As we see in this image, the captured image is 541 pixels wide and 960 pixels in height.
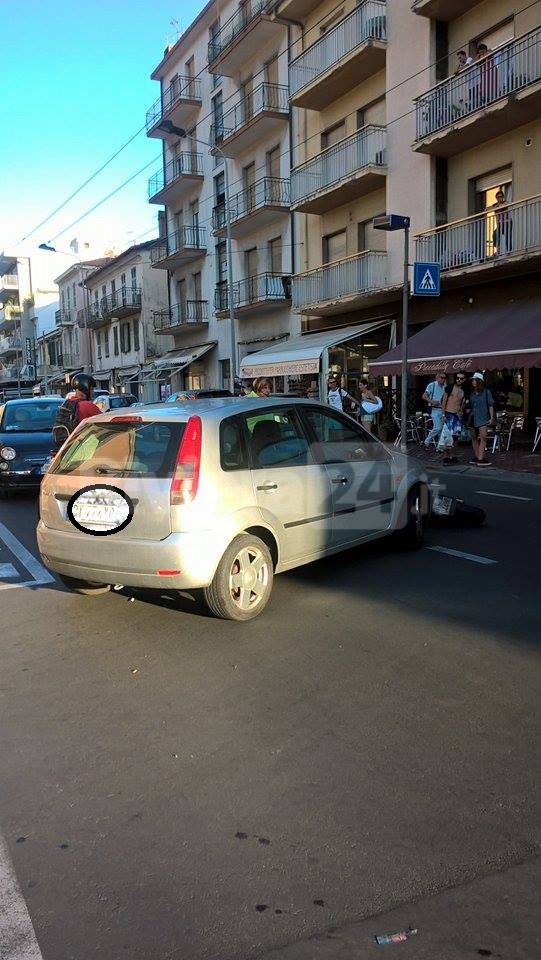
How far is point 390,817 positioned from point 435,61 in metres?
20.1

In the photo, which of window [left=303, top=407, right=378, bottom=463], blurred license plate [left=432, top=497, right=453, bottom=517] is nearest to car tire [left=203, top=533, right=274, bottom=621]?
window [left=303, top=407, right=378, bottom=463]

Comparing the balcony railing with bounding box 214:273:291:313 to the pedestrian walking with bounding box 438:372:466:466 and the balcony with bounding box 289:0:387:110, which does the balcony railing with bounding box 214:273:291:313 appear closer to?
the balcony with bounding box 289:0:387:110

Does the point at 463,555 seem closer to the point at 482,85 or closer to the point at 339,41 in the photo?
the point at 482,85

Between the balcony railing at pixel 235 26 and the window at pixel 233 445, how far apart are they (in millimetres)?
25201

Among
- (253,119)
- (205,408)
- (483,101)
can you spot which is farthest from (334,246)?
(205,408)

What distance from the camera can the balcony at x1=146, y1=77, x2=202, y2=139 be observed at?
32059 mm

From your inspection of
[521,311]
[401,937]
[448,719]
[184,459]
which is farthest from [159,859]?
[521,311]

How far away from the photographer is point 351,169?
21344 mm

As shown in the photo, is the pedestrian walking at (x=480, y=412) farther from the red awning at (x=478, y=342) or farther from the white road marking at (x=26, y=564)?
the white road marking at (x=26, y=564)

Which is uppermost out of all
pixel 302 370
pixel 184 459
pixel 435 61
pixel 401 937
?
pixel 435 61

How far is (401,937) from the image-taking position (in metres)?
2.17

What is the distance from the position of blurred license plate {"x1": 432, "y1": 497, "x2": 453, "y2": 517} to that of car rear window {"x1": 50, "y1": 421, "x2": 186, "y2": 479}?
3579 mm

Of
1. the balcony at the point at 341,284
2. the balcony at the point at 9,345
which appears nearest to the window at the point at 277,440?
the balcony at the point at 341,284

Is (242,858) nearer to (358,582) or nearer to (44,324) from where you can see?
(358,582)
